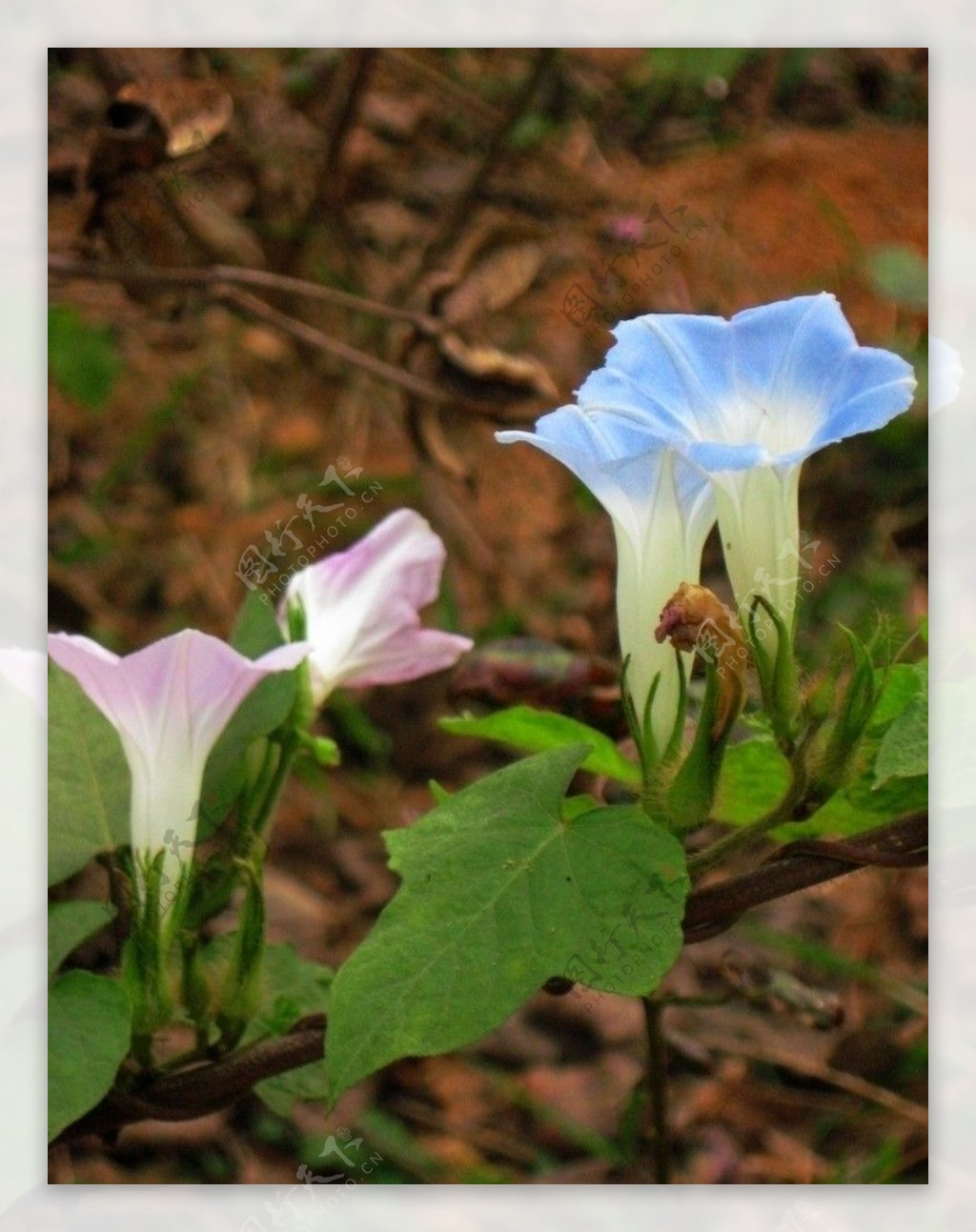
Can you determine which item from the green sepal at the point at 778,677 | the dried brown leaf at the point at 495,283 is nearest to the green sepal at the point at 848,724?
the green sepal at the point at 778,677

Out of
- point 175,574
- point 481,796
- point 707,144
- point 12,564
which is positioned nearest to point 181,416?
point 175,574

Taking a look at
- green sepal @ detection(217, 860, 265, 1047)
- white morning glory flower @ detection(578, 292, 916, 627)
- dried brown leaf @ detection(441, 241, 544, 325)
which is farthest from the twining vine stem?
dried brown leaf @ detection(441, 241, 544, 325)

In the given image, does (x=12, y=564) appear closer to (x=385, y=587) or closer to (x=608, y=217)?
(x=385, y=587)

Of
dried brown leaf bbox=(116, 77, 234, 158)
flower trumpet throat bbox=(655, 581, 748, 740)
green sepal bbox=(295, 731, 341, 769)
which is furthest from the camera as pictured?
dried brown leaf bbox=(116, 77, 234, 158)

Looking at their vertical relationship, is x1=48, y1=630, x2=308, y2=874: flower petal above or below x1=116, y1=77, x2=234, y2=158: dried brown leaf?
below

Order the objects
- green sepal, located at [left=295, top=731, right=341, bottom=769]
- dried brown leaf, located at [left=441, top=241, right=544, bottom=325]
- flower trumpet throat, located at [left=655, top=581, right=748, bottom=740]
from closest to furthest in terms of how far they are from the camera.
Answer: flower trumpet throat, located at [left=655, top=581, right=748, bottom=740] → green sepal, located at [left=295, top=731, right=341, bottom=769] → dried brown leaf, located at [left=441, top=241, right=544, bottom=325]

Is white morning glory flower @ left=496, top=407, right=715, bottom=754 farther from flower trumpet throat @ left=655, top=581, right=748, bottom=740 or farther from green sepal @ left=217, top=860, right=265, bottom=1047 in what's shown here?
green sepal @ left=217, top=860, right=265, bottom=1047

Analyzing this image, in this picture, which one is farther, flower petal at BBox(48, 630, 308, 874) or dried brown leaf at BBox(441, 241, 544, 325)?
dried brown leaf at BBox(441, 241, 544, 325)
